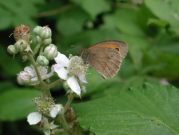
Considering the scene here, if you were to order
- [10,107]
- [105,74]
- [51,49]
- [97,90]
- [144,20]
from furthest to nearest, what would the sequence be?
[144,20] → [10,107] → [97,90] → [105,74] → [51,49]

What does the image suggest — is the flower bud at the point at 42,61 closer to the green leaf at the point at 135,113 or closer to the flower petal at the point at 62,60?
the flower petal at the point at 62,60

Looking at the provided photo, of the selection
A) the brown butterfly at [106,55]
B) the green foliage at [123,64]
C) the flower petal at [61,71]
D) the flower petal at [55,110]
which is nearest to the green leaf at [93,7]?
the green foliage at [123,64]

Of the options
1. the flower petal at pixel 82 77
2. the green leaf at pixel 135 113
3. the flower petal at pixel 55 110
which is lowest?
the green leaf at pixel 135 113

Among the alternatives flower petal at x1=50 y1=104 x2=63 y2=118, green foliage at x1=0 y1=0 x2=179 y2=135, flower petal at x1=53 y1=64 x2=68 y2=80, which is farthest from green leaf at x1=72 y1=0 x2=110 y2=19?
flower petal at x1=50 y1=104 x2=63 y2=118

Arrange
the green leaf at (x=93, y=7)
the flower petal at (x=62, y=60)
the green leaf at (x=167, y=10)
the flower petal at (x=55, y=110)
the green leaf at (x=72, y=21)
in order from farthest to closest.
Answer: the green leaf at (x=72, y=21) → the green leaf at (x=93, y=7) → the green leaf at (x=167, y=10) → the flower petal at (x=62, y=60) → the flower petal at (x=55, y=110)

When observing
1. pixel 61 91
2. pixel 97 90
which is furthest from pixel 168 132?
pixel 61 91

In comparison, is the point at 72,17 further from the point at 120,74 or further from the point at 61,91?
the point at 120,74
